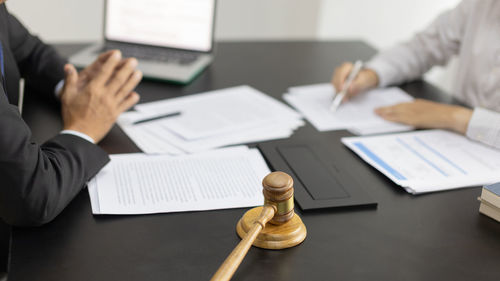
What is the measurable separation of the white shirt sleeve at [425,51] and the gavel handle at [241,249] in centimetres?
97

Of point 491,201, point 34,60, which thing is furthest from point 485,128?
point 34,60

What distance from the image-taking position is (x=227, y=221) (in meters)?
0.95

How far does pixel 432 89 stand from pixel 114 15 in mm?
1092

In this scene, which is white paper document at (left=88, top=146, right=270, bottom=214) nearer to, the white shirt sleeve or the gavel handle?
the gavel handle

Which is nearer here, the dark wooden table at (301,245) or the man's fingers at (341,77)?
the dark wooden table at (301,245)

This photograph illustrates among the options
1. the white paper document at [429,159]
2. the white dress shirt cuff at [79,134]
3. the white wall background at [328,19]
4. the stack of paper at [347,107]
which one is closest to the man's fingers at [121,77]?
the white dress shirt cuff at [79,134]

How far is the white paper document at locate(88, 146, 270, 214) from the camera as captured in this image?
0.98 meters

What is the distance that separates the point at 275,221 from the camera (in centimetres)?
88

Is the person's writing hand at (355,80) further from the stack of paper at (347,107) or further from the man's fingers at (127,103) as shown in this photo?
the man's fingers at (127,103)

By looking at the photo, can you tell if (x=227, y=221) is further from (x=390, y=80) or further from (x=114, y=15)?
(x=114, y=15)

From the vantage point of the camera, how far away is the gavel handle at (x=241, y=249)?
2.36 feet

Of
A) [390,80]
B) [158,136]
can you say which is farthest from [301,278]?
[390,80]

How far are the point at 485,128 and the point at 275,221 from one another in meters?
0.70

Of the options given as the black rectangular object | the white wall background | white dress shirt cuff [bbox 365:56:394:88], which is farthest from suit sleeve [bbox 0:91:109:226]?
the white wall background
